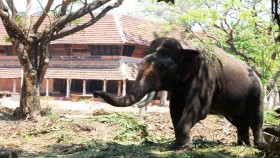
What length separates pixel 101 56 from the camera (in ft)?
104

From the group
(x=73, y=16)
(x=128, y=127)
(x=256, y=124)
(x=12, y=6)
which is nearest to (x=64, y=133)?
(x=128, y=127)

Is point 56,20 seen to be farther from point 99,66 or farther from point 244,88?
point 99,66

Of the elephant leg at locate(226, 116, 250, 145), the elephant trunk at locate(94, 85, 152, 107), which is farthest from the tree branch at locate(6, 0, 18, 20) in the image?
the elephant trunk at locate(94, 85, 152, 107)

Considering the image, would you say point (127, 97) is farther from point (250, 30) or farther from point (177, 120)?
point (250, 30)

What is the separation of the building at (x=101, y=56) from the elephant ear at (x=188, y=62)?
22362 millimetres

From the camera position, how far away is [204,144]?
765cm

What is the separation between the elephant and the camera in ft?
23.1

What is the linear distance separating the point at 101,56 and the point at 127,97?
2539 centimetres

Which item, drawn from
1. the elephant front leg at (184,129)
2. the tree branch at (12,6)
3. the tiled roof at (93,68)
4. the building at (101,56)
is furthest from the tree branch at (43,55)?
the tiled roof at (93,68)

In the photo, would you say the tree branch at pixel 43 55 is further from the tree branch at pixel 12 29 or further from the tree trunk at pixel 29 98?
the tree branch at pixel 12 29

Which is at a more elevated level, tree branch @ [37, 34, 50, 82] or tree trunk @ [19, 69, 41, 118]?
tree branch @ [37, 34, 50, 82]

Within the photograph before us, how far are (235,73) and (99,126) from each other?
154 inches

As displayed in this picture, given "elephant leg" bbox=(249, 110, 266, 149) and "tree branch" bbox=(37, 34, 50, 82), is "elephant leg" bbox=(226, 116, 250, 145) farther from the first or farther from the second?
"tree branch" bbox=(37, 34, 50, 82)

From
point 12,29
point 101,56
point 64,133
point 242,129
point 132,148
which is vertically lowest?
point 64,133
